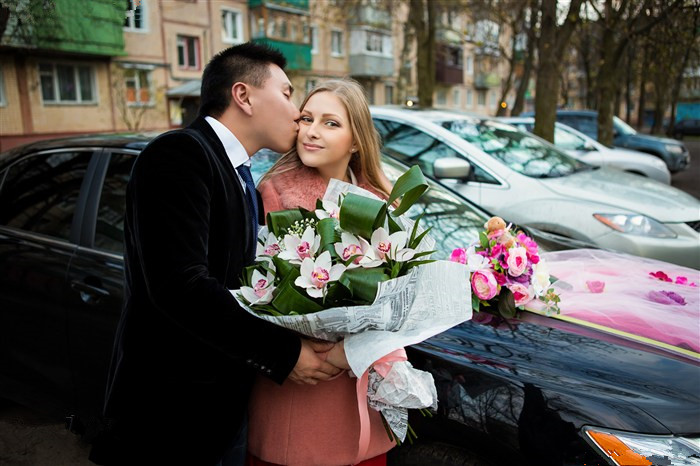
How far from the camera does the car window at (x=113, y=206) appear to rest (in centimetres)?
277

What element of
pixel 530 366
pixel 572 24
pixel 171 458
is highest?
pixel 572 24

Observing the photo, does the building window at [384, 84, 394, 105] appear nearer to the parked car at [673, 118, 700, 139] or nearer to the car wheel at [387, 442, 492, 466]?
the parked car at [673, 118, 700, 139]

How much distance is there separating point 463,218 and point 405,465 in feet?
5.30

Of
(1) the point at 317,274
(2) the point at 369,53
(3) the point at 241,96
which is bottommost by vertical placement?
(1) the point at 317,274

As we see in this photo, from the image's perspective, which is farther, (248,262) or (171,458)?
(248,262)

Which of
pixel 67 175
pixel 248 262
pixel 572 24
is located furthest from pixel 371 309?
pixel 572 24

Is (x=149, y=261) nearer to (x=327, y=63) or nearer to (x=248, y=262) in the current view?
(x=248, y=262)

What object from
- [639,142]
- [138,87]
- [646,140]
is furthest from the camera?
[138,87]

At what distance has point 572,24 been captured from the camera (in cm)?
901

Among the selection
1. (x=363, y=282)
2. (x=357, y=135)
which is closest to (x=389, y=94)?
(x=357, y=135)

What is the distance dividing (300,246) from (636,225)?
12.8 feet

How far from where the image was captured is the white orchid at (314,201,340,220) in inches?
63.7

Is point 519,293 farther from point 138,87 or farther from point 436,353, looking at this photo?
point 138,87

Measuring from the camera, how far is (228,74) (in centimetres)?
168
